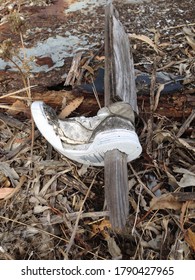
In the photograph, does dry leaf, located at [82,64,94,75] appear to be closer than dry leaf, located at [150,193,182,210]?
No

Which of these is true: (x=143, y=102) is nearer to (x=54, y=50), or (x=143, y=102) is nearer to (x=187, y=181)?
(x=187, y=181)

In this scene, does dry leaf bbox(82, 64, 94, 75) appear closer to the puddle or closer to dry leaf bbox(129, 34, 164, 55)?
the puddle

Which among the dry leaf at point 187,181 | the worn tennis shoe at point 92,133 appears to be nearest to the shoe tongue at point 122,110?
the worn tennis shoe at point 92,133

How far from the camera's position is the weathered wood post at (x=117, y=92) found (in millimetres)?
1191

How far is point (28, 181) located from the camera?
142 cm

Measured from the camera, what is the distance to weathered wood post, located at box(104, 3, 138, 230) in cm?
119

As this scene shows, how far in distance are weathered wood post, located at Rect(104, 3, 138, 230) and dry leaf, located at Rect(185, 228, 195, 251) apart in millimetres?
197

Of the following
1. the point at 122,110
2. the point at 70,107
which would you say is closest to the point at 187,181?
the point at 122,110

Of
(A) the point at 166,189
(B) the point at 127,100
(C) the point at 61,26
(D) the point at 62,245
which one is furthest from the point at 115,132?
(C) the point at 61,26

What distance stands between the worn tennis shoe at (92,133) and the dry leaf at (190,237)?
0.27 metres

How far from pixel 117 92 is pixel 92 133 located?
15 centimetres

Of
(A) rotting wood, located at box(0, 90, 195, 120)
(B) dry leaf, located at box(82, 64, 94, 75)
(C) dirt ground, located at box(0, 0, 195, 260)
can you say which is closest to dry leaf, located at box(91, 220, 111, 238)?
(C) dirt ground, located at box(0, 0, 195, 260)

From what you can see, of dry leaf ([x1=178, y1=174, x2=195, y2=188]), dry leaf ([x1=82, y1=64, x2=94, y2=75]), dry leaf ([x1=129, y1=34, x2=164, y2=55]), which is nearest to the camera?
dry leaf ([x1=178, y1=174, x2=195, y2=188])

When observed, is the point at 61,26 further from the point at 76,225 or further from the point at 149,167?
the point at 76,225
